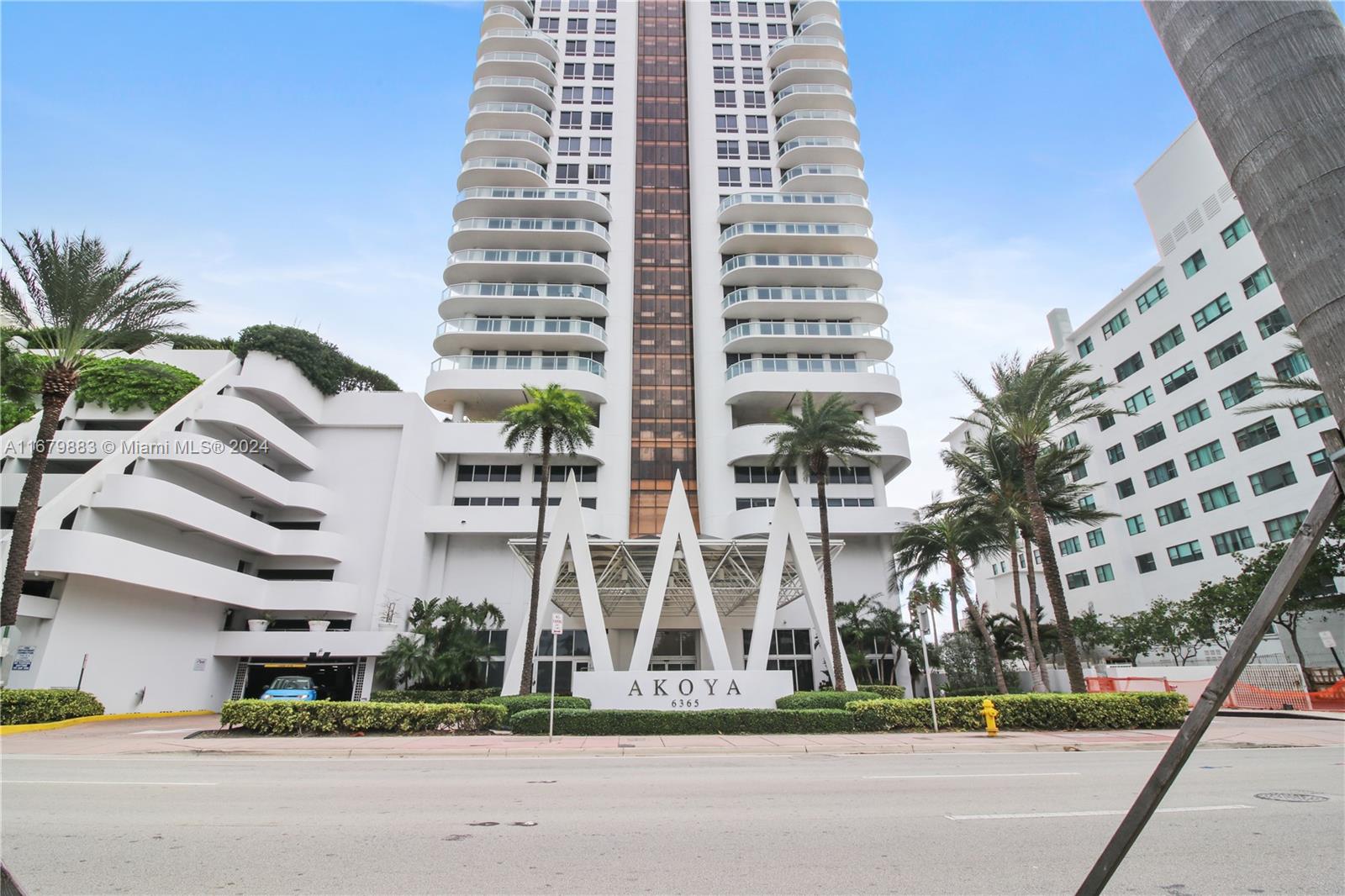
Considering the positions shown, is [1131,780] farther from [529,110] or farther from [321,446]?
[529,110]

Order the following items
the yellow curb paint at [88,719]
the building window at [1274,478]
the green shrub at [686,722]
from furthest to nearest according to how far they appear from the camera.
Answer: the building window at [1274,478], the green shrub at [686,722], the yellow curb paint at [88,719]

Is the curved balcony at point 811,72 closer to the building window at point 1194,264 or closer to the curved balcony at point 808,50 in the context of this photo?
the curved balcony at point 808,50

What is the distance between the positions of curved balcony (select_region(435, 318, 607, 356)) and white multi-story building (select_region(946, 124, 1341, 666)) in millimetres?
30463

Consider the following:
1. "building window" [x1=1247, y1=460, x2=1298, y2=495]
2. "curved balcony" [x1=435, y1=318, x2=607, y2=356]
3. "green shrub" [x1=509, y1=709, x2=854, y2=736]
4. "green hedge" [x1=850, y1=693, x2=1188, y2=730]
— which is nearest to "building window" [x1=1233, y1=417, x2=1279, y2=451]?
"building window" [x1=1247, y1=460, x2=1298, y2=495]

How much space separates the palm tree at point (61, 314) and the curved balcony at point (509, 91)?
3735 cm

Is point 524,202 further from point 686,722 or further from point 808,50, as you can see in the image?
point 686,722

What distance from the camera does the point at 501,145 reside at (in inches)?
1994

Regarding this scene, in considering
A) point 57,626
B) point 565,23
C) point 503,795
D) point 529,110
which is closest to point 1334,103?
point 503,795

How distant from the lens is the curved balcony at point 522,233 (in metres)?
48.0

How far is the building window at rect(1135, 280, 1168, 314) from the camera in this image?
47.5m

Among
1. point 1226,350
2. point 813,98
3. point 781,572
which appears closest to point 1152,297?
point 1226,350

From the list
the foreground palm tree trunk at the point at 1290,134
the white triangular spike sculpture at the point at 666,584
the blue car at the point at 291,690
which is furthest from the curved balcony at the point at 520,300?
the foreground palm tree trunk at the point at 1290,134

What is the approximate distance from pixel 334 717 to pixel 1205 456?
5220 cm

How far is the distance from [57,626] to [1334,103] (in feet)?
112
